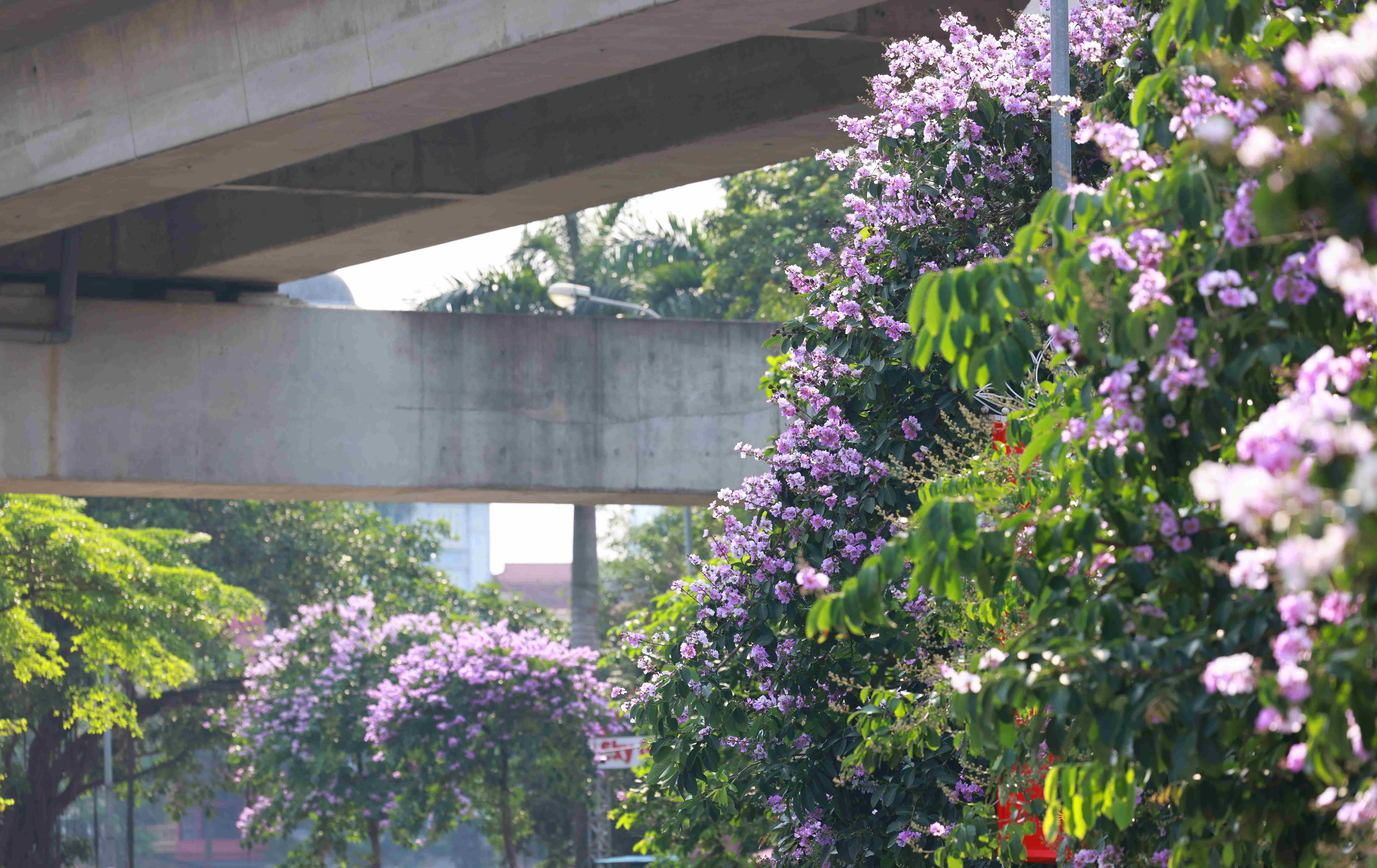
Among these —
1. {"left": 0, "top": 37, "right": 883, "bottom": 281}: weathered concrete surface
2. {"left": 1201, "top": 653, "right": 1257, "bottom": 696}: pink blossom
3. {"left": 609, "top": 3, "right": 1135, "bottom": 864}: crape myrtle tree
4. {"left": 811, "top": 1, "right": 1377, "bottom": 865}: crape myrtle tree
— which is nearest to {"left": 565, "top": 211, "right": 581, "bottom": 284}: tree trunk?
{"left": 0, "top": 37, "right": 883, "bottom": 281}: weathered concrete surface

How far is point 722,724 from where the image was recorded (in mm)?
7316

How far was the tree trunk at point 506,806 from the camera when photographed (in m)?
24.2

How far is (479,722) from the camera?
2394 centimetres

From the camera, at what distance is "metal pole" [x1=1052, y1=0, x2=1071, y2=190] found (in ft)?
21.6

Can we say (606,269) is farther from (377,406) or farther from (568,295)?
(377,406)

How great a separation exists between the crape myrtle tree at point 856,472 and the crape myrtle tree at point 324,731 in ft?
57.1

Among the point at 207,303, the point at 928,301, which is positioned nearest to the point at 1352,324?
the point at 928,301

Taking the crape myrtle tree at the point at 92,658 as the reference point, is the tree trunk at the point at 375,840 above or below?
below

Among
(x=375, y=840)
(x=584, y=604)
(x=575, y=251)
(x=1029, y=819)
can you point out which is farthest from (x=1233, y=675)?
(x=575, y=251)

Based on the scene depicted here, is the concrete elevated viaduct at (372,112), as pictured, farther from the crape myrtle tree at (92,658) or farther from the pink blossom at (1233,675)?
the crape myrtle tree at (92,658)

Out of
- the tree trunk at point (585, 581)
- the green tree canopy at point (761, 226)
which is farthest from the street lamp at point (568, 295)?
the tree trunk at point (585, 581)

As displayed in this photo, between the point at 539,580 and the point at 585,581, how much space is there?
91002 mm

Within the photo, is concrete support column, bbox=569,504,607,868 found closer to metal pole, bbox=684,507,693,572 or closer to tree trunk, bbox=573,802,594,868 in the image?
tree trunk, bbox=573,802,594,868

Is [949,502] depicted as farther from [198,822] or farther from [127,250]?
[198,822]
